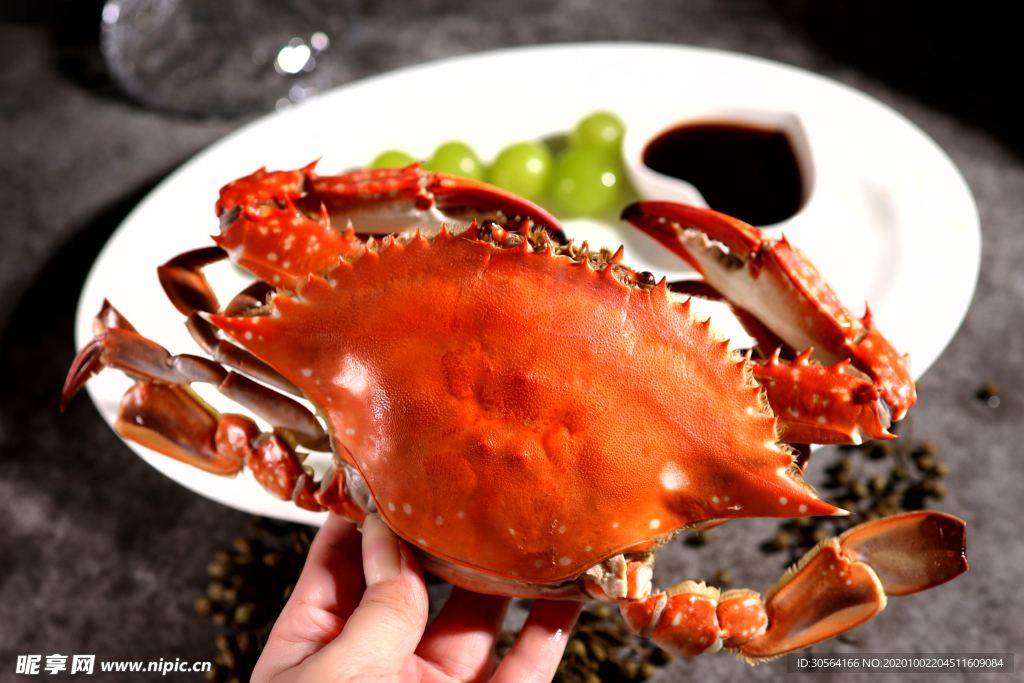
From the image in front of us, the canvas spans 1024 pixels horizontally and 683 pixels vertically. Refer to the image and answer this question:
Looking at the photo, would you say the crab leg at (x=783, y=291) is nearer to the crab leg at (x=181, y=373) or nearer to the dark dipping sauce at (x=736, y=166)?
the dark dipping sauce at (x=736, y=166)

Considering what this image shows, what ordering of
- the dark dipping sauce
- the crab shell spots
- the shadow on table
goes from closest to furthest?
the crab shell spots, the dark dipping sauce, the shadow on table

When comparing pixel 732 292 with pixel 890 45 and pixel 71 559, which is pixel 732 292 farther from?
pixel 890 45

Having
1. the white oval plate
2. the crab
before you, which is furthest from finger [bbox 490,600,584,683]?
Answer: the white oval plate

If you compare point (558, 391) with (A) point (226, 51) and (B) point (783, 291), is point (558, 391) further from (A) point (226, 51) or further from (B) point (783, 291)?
(A) point (226, 51)

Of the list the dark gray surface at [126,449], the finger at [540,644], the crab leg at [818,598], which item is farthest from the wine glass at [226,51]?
the crab leg at [818,598]

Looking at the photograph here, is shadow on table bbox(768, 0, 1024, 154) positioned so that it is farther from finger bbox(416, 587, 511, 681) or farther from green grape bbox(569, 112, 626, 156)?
finger bbox(416, 587, 511, 681)

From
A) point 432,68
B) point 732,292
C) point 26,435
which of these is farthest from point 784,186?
point 26,435
